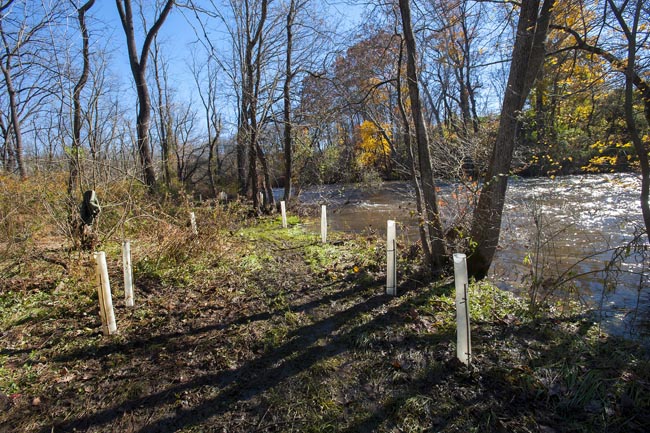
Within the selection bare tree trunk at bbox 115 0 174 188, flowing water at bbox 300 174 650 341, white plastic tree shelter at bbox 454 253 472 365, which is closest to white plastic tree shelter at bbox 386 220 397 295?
flowing water at bbox 300 174 650 341

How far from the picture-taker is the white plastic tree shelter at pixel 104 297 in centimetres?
361

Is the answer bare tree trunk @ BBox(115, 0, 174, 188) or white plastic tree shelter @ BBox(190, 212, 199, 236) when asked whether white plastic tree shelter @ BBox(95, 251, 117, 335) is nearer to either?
white plastic tree shelter @ BBox(190, 212, 199, 236)

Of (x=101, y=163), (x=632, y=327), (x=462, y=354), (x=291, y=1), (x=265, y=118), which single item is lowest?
(x=632, y=327)

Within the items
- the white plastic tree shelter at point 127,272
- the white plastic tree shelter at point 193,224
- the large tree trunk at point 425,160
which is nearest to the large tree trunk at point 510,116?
the large tree trunk at point 425,160

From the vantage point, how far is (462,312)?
3014 mm

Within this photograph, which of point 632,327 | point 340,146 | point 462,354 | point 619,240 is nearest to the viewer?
point 462,354

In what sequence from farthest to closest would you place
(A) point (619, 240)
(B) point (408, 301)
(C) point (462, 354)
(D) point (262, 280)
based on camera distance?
(A) point (619, 240), (D) point (262, 280), (B) point (408, 301), (C) point (462, 354)

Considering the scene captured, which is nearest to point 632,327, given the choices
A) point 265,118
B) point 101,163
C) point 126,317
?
point 126,317

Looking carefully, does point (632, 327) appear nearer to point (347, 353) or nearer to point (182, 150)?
point (347, 353)

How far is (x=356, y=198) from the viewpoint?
19625 mm

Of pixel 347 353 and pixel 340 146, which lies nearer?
pixel 347 353

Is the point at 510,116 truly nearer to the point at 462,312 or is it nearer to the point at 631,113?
the point at 631,113

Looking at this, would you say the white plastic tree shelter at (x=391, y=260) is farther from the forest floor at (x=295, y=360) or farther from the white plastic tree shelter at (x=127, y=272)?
the white plastic tree shelter at (x=127, y=272)

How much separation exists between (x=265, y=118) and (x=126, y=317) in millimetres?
9540
